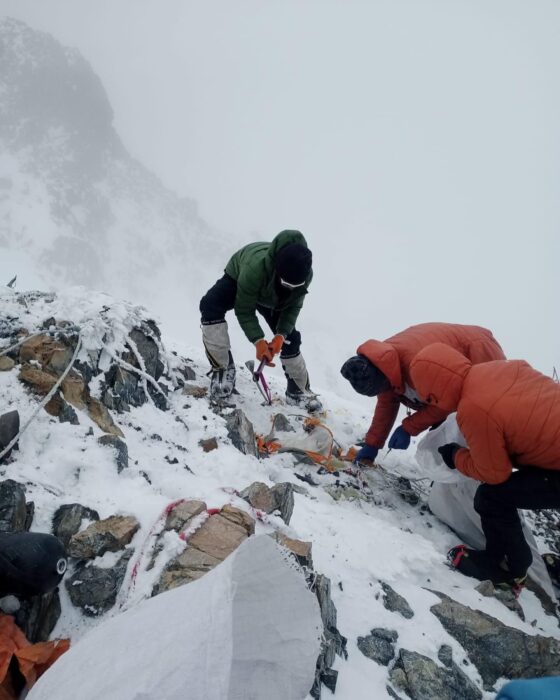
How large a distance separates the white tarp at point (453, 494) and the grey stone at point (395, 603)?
1.41m

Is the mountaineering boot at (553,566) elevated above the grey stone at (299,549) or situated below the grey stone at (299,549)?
above

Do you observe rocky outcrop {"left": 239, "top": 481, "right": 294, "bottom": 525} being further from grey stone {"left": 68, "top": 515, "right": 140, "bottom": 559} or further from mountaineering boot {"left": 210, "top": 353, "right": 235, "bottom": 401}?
mountaineering boot {"left": 210, "top": 353, "right": 235, "bottom": 401}

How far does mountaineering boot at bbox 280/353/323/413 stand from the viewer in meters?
5.25

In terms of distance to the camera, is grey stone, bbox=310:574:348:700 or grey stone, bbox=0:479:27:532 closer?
grey stone, bbox=310:574:348:700

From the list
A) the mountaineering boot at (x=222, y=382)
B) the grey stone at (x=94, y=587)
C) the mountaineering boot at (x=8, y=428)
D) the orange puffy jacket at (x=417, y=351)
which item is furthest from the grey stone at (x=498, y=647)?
the mountaineering boot at (x=222, y=382)

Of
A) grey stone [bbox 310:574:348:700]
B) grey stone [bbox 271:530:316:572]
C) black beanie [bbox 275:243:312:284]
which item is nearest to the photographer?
grey stone [bbox 310:574:348:700]

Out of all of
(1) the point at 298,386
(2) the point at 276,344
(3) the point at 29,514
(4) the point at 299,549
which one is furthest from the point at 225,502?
(1) the point at 298,386

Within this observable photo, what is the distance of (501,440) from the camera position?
2.64 metres

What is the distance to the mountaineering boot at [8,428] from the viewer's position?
2164mm

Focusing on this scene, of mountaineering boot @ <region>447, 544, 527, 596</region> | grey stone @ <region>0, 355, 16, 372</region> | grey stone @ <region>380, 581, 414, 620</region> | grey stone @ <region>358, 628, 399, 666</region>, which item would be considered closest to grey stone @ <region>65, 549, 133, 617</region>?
grey stone @ <region>358, 628, 399, 666</region>

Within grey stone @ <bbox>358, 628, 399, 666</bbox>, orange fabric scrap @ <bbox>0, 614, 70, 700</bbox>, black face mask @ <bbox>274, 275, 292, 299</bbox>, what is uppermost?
black face mask @ <bbox>274, 275, 292, 299</bbox>

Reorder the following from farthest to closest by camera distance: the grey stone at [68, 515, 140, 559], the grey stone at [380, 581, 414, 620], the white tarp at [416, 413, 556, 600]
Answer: the white tarp at [416, 413, 556, 600], the grey stone at [380, 581, 414, 620], the grey stone at [68, 515, 140, 559]

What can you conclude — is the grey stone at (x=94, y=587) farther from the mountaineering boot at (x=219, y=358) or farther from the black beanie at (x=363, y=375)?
the mountaineering boot at (x=219, y=358)

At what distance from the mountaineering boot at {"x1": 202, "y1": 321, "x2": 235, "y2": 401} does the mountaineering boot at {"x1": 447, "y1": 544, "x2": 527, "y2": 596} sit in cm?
281
